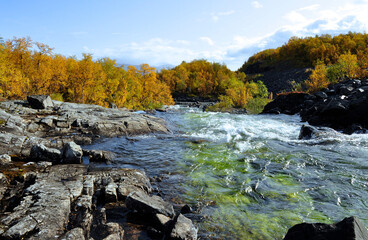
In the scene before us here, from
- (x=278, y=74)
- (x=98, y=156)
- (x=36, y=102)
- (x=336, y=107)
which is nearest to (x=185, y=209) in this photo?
(x=98, y=156)

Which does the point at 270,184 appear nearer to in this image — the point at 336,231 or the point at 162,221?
the point at 162,221

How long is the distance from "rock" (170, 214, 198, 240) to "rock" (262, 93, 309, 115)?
32.7m

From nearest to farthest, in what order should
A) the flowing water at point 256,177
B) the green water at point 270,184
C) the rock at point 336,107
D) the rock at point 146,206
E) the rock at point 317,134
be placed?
the rock at point 146,206, the green water at point 270,184, the flowing water at point 256,177, the rock at point 317,134, the rock at point 336,107

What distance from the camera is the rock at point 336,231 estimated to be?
346 cm

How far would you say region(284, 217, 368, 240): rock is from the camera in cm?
346

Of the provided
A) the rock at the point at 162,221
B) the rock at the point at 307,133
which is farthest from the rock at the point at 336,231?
the rock at the point at 307,133

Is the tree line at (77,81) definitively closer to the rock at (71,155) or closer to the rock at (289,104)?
the rock at (289,104)

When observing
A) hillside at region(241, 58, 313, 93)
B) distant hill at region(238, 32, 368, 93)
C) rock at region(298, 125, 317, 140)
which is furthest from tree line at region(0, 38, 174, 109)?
distant hill at region(238, 32, 368, 93)

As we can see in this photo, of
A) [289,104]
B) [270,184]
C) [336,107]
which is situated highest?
[336,107]

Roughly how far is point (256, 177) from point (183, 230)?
5394 millimetres

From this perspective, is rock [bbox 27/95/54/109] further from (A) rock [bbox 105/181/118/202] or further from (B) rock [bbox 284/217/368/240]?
(B) rock [bbox 284/217/368/240]

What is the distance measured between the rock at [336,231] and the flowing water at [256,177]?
2.06 m

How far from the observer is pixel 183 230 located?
17.5ft

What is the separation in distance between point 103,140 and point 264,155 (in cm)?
1115
